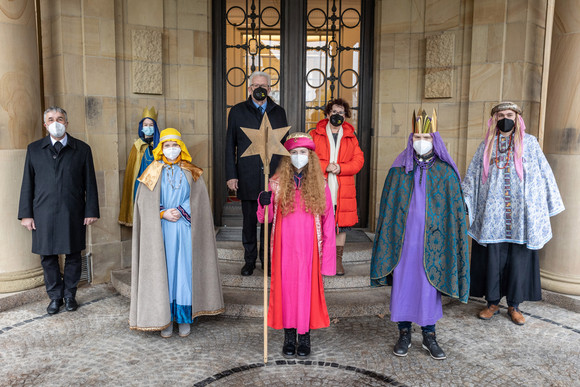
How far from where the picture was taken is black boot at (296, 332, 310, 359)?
3.68m

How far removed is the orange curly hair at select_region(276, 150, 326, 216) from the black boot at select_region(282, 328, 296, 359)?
0.91 m

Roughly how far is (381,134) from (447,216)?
2.92 meters

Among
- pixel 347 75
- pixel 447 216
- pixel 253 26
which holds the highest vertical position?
pixel 253 26

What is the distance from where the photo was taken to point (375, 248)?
12.4ft

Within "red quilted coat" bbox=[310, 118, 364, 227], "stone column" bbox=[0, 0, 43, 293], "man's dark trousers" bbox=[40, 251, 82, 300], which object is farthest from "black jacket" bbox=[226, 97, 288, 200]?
"stone column" bbox=[0, 0, 43, 293]

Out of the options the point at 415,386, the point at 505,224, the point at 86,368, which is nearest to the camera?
the point at 415,386

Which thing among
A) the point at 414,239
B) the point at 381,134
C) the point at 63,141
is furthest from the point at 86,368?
the point at 381,134

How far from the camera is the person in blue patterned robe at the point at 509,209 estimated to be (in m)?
4.22

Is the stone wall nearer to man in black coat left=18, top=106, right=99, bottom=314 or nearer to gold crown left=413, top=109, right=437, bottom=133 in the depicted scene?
gold crown left=413, top=109, right=437, bottom=133

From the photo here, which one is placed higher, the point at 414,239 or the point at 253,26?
the point at 253,26

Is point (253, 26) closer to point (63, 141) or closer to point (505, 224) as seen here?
point (63, 141)

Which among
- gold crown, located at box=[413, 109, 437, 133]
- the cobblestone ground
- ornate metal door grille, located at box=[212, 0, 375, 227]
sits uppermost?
ornate metal door grille, located at box=[212, 0, 375, 227]

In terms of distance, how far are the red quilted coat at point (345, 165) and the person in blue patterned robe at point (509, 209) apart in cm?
103

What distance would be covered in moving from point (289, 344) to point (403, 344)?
87cm
